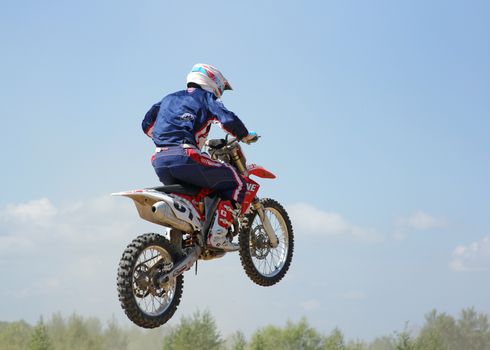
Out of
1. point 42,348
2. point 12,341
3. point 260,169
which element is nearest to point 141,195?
point 260,169

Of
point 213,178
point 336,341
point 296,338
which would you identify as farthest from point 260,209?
point 296,338

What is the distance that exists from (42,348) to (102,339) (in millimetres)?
9995

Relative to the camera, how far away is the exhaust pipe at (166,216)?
945 cm

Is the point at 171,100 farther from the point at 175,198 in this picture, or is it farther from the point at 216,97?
the point at 175,198

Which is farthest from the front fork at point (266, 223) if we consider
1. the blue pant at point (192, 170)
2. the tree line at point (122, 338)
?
the tree line at point (122, 338)

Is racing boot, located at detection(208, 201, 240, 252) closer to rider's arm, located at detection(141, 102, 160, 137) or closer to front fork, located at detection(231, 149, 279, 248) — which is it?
front fork, located at detection(231, 149, 279, 248)

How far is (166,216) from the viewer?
9.52 metres

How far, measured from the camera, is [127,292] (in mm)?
9125

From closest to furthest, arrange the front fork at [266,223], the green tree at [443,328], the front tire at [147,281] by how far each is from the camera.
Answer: the front tire at [147,281] < the front fork at [266,223] < the green tree at [443,328]

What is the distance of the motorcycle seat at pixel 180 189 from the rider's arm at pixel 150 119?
1306mm

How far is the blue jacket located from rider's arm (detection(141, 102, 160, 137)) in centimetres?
55

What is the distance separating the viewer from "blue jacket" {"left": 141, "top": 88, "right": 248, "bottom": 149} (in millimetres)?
10008

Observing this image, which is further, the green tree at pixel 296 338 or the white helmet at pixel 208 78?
the green tree at pixel 296 338

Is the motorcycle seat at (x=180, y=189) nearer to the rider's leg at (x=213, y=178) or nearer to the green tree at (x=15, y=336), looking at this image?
the rider's leg at (x=213, y=178)
